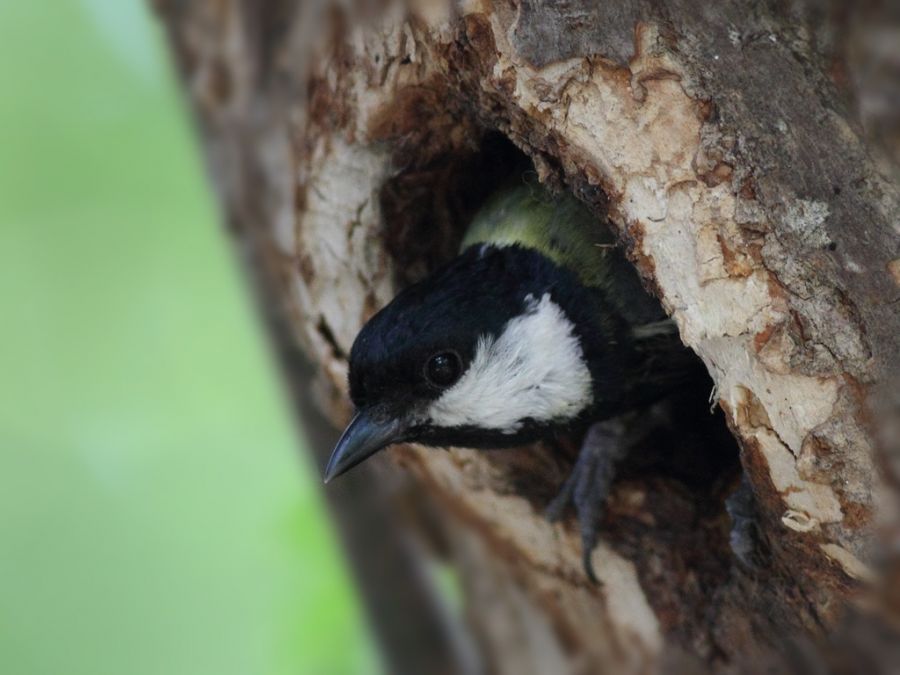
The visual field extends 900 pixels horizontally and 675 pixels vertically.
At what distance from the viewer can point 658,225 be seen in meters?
1.63

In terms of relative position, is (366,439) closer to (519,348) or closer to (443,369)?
(443,369)

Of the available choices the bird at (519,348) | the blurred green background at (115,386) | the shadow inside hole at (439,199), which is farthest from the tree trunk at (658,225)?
the blurred green background at (115,386)

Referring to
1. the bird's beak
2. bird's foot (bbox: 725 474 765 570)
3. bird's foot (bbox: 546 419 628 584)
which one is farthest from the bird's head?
bird's foot (bbox: 725 474 765 570)

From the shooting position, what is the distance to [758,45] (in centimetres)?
155

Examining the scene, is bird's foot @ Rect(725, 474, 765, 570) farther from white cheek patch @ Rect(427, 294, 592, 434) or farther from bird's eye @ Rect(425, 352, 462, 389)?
bird's eye @ Rect(425, 352, 462, 389)

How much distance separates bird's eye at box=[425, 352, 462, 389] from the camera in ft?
6.32

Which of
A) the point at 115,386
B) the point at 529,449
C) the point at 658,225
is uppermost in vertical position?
the point at 115,386

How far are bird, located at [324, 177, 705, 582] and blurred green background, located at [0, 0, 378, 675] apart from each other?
1.91 metres

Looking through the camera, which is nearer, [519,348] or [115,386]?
[519,348]

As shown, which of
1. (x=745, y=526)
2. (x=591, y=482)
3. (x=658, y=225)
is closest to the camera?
(x=658, y=225)

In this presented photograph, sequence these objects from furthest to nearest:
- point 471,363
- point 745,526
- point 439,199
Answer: point 439,199, point 471,363, point 745,526

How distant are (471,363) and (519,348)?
9cm

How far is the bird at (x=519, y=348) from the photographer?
1.92 meters

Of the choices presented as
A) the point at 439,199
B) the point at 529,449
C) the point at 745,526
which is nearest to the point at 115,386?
the point at 439,199
